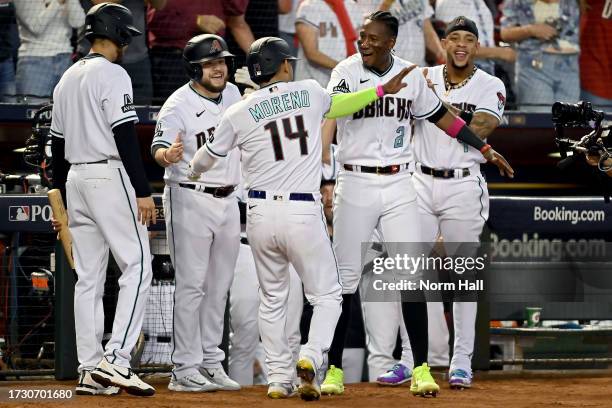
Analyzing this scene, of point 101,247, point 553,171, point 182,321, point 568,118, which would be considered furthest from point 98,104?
point 553,171

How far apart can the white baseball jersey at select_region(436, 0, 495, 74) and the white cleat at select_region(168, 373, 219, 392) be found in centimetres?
420

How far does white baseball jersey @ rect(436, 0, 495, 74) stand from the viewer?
9461 millimetres

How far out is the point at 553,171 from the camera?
1108cm

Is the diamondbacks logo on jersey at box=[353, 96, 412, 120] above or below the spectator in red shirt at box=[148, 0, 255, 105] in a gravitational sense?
below

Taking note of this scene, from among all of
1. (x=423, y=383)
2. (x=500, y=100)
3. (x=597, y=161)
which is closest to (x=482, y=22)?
(x=500, y=100)

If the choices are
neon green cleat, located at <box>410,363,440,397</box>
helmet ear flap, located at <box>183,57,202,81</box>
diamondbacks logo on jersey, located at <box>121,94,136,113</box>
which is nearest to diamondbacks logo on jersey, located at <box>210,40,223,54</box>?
helmet ear flap, located at <box>183,57,202,81</box>

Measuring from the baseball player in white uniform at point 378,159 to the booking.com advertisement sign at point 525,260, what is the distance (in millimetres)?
591

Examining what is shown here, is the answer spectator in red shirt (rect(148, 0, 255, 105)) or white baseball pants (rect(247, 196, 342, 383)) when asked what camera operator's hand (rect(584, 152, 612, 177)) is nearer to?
white baseball pants (rect(247, 196, 342, 383))

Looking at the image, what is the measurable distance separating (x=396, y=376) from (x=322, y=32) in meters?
3.35

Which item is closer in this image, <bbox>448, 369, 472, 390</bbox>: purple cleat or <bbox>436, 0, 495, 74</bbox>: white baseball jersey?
<bbox>448, 369, 472, 390</bbox>: purple cleat

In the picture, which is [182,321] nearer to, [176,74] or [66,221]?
[66,221]

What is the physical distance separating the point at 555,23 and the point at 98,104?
194 inches

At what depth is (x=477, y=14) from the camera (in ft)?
31.1

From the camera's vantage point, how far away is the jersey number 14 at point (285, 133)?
5.85 m
